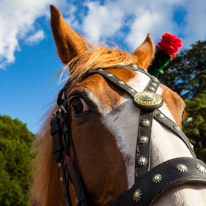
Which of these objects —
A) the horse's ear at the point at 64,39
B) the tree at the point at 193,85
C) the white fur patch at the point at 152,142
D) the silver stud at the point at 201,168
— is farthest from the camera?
the tree at the point at 193,85

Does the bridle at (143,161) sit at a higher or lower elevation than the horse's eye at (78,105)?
lower

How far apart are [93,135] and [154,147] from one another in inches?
18.7

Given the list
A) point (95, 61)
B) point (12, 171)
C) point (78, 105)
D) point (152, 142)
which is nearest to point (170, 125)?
point (152, 142)

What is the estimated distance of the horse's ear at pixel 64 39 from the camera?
2.40 m

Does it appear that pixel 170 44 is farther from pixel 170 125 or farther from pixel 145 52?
pixel 170 125

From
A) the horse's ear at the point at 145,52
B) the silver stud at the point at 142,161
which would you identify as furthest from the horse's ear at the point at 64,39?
the silver stud at the point at 142,161

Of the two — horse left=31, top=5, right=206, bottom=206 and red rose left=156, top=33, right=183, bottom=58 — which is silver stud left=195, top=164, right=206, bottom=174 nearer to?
horse left=31, top=5, right=206, bottom=206

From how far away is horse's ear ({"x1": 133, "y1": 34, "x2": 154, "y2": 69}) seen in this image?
2.91 m

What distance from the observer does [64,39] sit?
8.13 ft

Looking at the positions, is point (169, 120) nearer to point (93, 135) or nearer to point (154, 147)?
point (154, 147)

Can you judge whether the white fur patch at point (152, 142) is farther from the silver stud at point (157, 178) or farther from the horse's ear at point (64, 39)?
the horse's ear at point (64, 39)

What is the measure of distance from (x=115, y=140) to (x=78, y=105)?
452 millimetres

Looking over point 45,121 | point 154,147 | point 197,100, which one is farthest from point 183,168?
point 197,100

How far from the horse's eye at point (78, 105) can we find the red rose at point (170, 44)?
5.79ft
